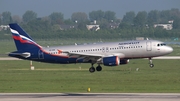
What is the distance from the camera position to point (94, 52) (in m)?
67.1

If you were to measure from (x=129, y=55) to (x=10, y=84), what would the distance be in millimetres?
17345

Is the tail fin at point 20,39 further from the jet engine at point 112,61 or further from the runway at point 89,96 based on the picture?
the runway at point 89,96

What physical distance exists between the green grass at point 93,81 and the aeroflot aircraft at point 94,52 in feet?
5.14

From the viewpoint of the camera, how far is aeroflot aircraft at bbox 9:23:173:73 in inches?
2596

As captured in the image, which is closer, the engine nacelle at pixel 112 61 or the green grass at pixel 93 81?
the green grass at pixel 93 81

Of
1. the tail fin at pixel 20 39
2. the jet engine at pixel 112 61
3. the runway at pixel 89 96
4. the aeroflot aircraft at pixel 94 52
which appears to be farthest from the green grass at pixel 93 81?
the tail fin at pixel 20 39

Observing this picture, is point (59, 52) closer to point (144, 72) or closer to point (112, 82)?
point (144, 72)

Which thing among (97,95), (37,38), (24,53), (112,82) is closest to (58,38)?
(37,38)

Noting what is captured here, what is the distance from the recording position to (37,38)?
171250 mm

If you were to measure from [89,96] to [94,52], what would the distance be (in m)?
24.1

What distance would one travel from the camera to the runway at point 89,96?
41125mm

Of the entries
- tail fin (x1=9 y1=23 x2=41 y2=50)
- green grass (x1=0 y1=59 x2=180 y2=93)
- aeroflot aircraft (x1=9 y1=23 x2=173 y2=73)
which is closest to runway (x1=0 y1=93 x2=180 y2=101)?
green grass (x1=0 y1=59 x2=180 y2=93)

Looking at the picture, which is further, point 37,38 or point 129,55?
point 37,38

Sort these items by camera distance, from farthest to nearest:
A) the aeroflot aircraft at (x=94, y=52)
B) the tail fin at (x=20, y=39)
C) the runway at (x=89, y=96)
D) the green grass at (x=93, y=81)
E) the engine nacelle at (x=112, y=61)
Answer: the tail fin at (x=20, y=39) < the aeroflot aircraft at (x=94, y=52) < the engine nacelle at (x=112, y=61) < the green grass at (x=93, y=81) < the runway at (x=89, y=96)
